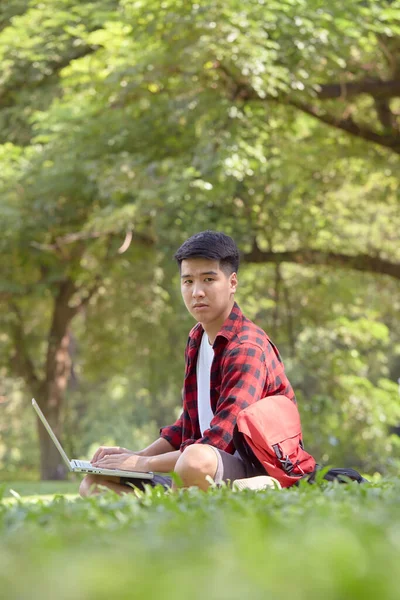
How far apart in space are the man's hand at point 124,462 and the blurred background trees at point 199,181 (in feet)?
23.1

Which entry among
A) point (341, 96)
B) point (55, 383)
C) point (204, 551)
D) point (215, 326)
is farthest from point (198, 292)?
point (55, 383)

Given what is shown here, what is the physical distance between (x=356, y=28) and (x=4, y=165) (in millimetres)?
5313

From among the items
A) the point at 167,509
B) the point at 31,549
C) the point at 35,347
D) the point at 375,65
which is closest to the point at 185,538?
the point at 31,549

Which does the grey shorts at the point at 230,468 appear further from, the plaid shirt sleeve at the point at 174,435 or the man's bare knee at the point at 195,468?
the plaid shirt sleeve at the point at 174,435

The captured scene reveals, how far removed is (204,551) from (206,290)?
295 centimetres

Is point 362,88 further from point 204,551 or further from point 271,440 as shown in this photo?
point 204,551

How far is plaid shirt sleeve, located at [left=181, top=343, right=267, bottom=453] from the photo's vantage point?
3.88m

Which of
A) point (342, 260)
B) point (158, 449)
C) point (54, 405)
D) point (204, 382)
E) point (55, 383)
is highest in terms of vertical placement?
point (204, 382)

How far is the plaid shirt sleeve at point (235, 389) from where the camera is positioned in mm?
3885

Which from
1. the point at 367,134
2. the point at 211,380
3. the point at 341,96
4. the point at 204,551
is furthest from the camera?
the point at 367,134

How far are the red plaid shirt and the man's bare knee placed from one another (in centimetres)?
19

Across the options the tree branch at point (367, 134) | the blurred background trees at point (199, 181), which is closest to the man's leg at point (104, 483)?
the blurred background trees at point (199, 181)

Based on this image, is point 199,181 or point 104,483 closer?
point 104,483

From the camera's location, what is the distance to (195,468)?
3.65 m
